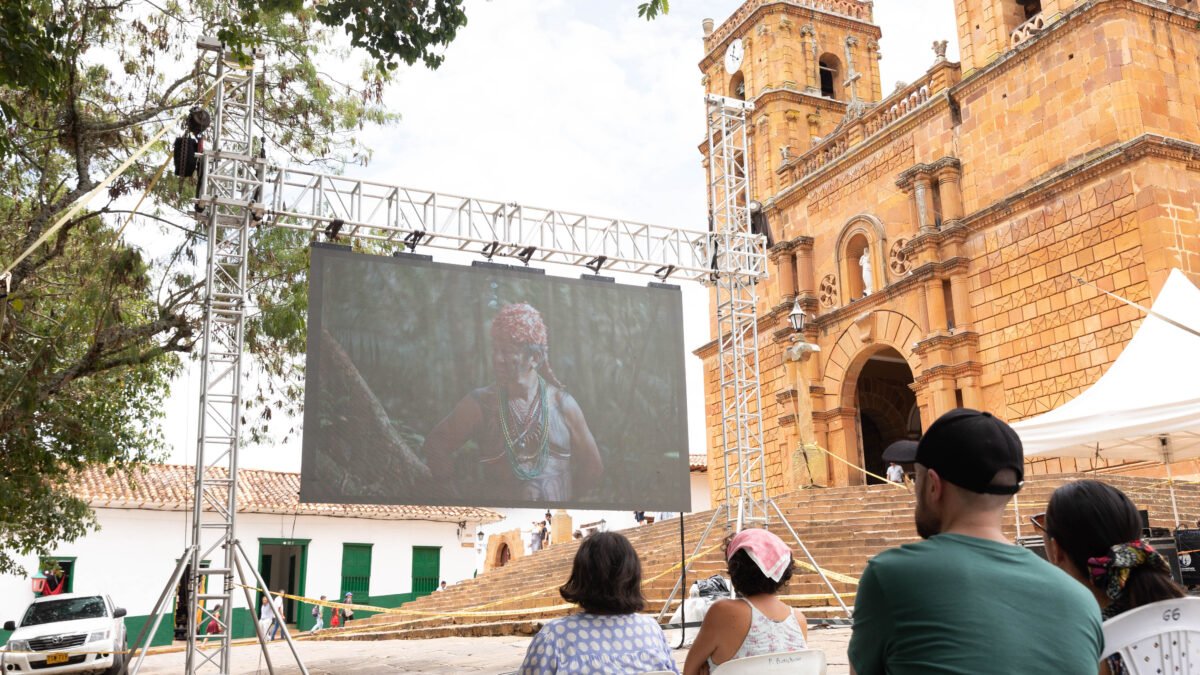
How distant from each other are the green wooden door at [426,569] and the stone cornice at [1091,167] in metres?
16.9

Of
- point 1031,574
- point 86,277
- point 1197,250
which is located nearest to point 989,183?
point 1197,250

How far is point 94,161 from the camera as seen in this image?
11.8 meters

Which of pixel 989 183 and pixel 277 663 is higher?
pixel 989 183

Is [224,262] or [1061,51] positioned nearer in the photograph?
[224,262]

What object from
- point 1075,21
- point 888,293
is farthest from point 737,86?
point 1075,21

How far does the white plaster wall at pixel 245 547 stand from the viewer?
22938 millimetres

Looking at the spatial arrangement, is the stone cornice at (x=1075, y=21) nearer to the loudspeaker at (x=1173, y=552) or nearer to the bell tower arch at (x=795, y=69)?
the bell tower arch at (x=795, y=69)

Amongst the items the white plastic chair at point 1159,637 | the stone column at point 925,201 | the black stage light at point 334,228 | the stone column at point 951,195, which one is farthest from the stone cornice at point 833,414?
the white plastic chair at point 1159,637

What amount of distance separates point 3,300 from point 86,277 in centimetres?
305

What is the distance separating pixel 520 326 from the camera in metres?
12.7

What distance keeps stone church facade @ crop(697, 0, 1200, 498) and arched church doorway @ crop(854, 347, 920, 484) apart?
0.05 metres

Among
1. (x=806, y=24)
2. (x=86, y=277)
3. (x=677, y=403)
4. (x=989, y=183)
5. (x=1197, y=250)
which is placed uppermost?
(x=806, y=24)

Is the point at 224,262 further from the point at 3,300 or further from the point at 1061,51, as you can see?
the point at 1061,51

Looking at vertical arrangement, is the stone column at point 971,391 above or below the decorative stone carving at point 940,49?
below
